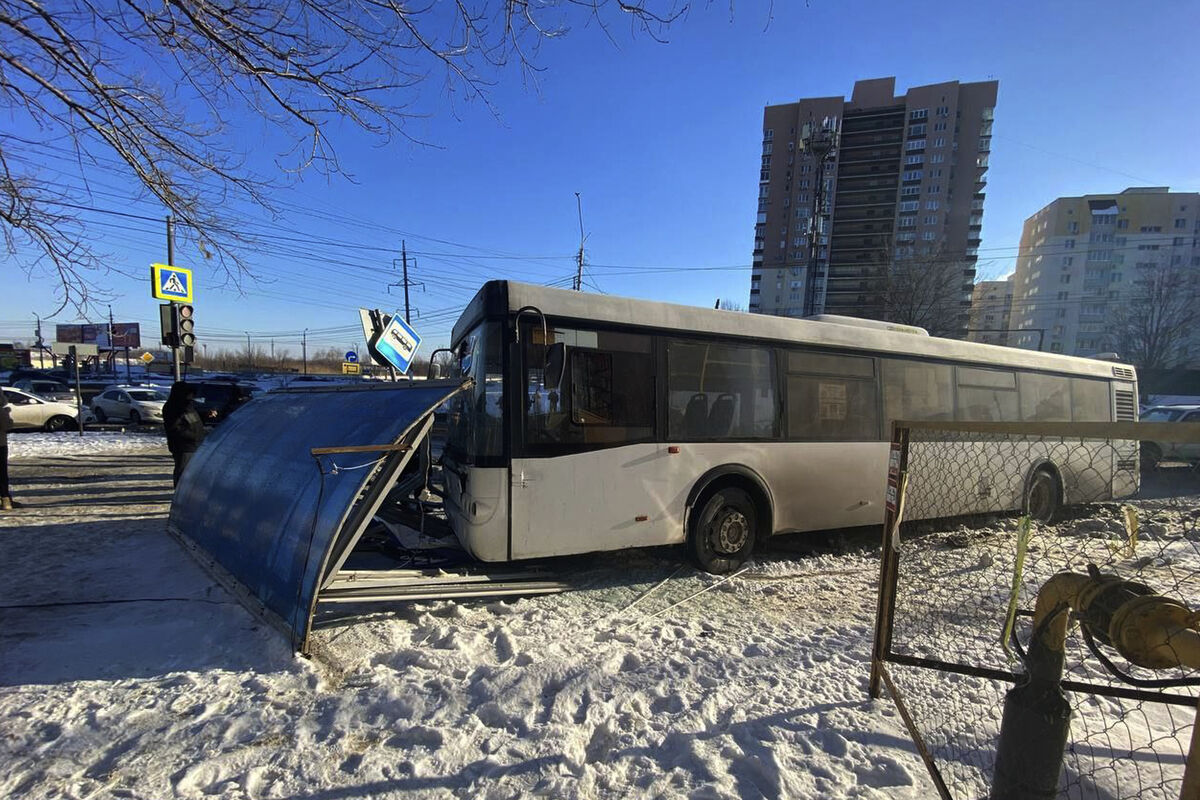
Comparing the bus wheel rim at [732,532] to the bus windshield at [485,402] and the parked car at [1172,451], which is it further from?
the parked car at [1172,451]

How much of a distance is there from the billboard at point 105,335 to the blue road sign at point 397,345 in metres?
60.0

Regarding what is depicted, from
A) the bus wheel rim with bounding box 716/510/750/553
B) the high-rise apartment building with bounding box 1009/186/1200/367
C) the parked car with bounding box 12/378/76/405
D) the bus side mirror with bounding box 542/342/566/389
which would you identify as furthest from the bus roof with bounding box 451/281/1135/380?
the high-rise apartment building with bounding box 1009/186/1200/367

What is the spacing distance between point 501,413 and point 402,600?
5.44 feet

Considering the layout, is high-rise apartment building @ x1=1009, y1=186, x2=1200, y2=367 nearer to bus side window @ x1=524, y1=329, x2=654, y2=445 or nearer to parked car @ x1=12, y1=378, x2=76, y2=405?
bus side window @ x1=524, y1=329, x2=654, y2=445

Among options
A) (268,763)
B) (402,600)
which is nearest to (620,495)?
(402,600)

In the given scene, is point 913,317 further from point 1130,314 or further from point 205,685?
point 1130,314

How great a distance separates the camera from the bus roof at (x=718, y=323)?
15.1ft

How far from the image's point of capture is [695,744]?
8.73 feet

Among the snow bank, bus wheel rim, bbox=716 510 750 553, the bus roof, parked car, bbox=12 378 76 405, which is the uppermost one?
the bus roof

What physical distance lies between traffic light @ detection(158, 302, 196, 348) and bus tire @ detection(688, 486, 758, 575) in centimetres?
1126

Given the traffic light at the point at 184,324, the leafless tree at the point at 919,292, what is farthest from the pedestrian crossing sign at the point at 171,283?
the leafless tree at the point at 919,292

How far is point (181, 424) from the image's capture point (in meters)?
7.65

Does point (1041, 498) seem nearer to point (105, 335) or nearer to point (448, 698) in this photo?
point (448, 698)

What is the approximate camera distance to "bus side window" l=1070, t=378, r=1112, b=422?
8.32 meters
